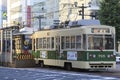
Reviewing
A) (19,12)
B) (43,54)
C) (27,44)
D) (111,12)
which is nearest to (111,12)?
(111,12)

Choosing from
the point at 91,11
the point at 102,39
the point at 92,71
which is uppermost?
the point at 91,11

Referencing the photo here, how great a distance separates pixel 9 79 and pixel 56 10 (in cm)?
7062

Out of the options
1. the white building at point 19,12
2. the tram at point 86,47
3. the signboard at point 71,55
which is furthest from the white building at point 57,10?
the signboard at point 71,55

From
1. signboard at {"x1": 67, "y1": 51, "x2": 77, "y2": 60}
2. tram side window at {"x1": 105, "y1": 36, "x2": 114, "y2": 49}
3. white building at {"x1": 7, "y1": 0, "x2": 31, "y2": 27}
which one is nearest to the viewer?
tram side window at {"x1": 105, "y1": 36, "x2": 114, "y2": 49}

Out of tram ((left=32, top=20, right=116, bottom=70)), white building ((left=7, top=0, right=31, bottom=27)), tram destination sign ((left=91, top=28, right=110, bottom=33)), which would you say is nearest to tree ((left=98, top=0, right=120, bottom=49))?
tram ((left=32, top=20, right=116, bottom=70))

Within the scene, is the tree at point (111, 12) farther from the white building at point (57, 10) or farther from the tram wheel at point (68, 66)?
the tram wheel at point (68, 66)

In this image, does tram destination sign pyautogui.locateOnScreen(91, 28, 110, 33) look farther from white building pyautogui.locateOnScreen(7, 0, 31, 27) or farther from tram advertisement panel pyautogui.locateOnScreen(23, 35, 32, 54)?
white building pyautogui.locateOnScreen(7, 0, 31, 27)

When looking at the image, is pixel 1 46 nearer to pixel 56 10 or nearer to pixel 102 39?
pixel 102 39

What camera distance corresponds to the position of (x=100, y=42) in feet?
93.9

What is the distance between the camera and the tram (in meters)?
28.4

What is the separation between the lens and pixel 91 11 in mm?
74188

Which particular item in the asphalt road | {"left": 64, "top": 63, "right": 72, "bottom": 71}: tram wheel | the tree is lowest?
the asphalt road

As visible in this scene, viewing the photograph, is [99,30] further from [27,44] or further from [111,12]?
[111,12]

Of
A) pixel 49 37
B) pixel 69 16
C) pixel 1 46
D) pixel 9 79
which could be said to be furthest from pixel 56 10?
pixel 9 79
